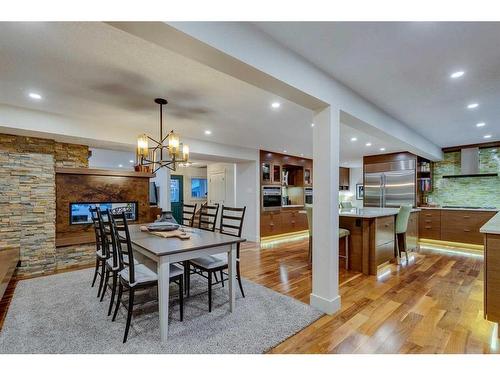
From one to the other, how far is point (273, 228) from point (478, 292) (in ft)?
13.7

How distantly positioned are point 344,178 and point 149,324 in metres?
9.27

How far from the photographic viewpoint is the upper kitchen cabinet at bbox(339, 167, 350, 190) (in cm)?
983

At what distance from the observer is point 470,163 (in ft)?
18.5

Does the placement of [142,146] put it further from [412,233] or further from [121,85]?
[412,233]

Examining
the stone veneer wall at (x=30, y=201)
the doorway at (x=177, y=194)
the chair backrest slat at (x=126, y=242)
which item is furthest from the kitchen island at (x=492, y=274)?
the doorway at (x=177, y=194)

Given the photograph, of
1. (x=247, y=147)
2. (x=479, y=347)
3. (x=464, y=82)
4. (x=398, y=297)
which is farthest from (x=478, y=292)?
(x=247, y=147)

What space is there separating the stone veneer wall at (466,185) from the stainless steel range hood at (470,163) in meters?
0.17

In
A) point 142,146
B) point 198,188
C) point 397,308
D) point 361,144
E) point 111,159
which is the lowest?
point 397,308

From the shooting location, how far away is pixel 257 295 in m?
2.84

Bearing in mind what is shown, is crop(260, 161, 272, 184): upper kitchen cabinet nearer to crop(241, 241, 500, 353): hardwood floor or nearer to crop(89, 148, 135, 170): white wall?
crop(241, 241, 500, 353): hardwood floor

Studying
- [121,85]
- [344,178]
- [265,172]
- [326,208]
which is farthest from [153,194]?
[344,178]

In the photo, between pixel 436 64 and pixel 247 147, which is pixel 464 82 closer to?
pixel 436 64

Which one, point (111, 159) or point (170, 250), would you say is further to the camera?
point (111, 159)

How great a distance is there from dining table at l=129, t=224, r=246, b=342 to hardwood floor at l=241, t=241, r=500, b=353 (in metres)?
0.89
